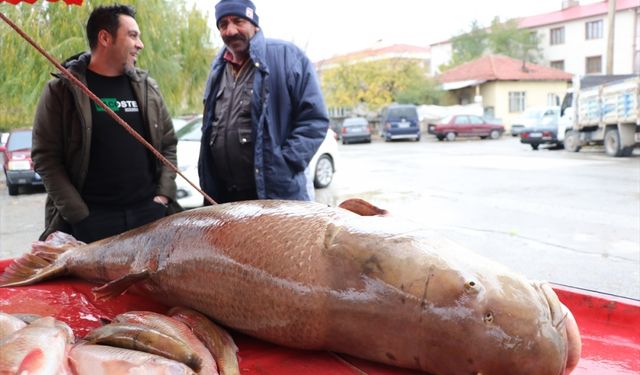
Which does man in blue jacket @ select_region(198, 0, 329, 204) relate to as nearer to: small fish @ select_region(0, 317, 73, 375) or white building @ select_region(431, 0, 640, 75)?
small fish @ select_region(0, 317, 73, 375)

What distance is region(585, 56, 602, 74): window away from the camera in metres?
46.5

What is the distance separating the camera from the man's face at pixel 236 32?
275 centimetres

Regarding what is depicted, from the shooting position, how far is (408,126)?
30.3 metres

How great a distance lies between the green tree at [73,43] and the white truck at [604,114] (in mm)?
11405

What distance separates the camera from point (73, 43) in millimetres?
10070

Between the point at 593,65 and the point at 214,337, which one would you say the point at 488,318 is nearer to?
the point at 214,337

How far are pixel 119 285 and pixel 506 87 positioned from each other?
4087cm

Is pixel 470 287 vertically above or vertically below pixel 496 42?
below

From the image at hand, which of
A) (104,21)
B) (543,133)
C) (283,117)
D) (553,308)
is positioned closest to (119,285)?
(553,308)

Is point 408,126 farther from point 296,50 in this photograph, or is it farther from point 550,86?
point 296,50

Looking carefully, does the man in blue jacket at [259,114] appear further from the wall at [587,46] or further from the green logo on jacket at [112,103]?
the wall at [587,46]

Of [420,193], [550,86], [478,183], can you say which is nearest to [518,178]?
[478,183]

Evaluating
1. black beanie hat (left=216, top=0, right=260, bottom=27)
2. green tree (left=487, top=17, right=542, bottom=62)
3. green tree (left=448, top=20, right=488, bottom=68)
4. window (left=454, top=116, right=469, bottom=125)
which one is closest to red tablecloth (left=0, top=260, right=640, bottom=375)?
black beanie hat (left=216, top=0, right=260, bottom=27)

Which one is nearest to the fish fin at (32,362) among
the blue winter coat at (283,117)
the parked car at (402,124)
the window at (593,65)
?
the blue winter coat at (283,117)
